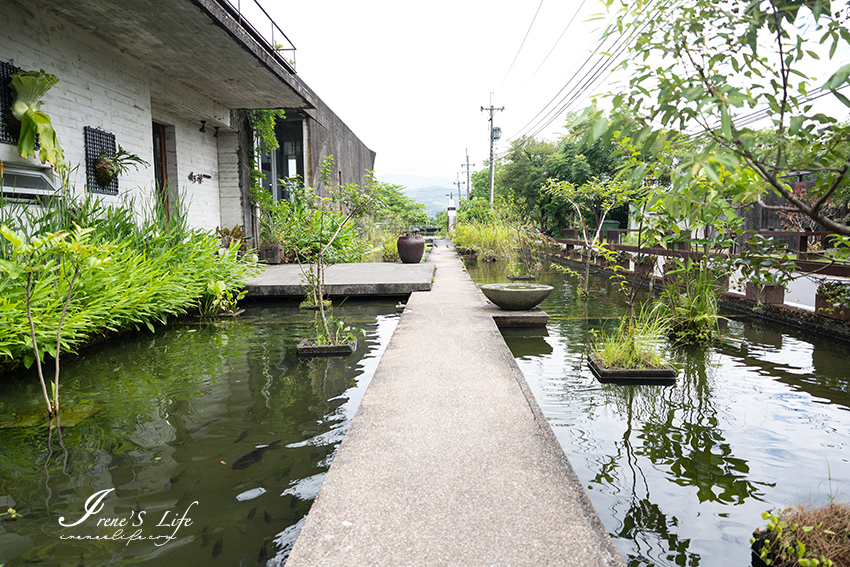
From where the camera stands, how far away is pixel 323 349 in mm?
4355

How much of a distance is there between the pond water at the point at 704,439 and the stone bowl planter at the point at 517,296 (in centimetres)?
92

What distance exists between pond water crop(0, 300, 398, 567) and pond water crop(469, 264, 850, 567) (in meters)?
1.30

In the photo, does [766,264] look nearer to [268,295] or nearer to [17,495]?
[17,495]

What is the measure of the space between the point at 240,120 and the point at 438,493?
32.2 ft

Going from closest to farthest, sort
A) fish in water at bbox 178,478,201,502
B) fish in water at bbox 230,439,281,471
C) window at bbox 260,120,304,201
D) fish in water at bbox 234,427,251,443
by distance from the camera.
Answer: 1. fish in water at bbox 178,478,201,502
2. fish in water at bbox 230,439,281,471
3. fish in water at bbox 234,427,251,443
4. window at bbox 260,120,304,201

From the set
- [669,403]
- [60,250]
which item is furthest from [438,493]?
[60,250]

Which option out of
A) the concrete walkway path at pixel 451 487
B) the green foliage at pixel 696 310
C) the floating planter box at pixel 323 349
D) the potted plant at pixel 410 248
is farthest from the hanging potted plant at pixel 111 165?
the green foliage at pixel 696 310

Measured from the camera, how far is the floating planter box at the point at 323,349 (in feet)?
14.2

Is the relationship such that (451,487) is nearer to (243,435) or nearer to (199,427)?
(243,435)

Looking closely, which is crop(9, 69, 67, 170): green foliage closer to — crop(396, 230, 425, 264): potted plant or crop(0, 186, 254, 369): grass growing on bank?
crop(0, 186, 254, 369): grass growing on bank

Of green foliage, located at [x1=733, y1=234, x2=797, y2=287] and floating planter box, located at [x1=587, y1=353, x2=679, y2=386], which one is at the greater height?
green foliage, located at [x1=733, y1=234, x2=797, y2=287]

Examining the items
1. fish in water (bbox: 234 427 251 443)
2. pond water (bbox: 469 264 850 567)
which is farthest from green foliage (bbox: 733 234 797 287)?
fish in water (bbox: 234 427 251 443)

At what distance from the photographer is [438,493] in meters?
1.90

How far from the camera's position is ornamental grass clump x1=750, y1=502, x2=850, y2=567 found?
1.55 m
